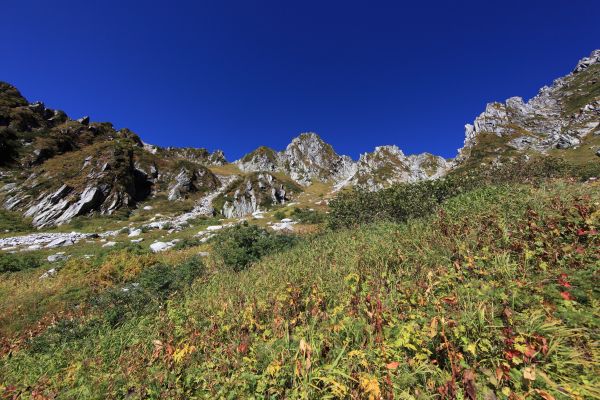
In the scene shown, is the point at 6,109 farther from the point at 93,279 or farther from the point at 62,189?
the point at 93,279

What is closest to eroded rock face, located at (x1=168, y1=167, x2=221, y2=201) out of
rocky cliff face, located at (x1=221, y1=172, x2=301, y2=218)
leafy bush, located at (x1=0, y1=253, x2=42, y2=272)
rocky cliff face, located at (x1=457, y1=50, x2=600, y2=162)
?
rocky cliff face, located at (x1=221, y1=172, x2=301, y2=218)

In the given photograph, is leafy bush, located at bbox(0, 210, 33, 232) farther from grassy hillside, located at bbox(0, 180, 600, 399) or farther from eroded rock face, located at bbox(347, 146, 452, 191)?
eroded rock face, located at bbox(347, 146, 452, 191)

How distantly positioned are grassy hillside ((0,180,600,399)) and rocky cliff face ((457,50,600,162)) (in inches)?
3312

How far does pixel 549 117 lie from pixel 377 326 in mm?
149175

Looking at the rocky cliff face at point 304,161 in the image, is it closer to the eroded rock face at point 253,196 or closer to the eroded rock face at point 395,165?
the eroded rock face at point 395,165

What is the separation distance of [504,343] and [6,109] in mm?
85622

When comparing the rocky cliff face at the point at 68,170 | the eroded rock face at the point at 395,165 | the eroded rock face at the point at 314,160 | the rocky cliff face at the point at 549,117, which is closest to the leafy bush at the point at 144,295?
the rocky cliff face at the point at 68,170

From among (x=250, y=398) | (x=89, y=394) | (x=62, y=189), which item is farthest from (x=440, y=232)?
(x=62, y=189)

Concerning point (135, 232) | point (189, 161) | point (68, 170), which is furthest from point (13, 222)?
point (189, 161)

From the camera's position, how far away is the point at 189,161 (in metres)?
79.4

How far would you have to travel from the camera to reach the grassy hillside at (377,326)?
299cm

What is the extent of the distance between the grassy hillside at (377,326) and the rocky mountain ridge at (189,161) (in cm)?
1278

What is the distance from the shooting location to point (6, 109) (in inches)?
2156

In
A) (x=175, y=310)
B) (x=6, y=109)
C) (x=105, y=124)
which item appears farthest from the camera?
(x=105, y=124)
